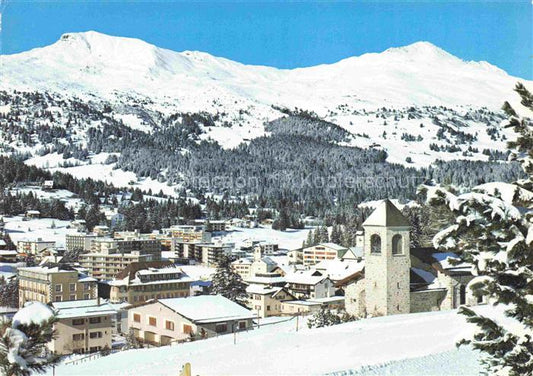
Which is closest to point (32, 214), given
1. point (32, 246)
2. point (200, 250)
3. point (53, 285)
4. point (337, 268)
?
point (32, 246)

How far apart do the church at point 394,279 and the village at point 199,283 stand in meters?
0.05

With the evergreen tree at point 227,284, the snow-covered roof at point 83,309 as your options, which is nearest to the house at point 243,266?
the evergreen tree at point 227,284

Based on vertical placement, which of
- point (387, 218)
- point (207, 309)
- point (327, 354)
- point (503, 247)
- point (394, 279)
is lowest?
point (207, 309)

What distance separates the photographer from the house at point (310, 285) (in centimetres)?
5979

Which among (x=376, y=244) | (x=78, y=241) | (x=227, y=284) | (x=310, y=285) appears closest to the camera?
(x=376, y=244)

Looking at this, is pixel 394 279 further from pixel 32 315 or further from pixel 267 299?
pixel 32 315

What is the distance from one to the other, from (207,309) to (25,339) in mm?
31322

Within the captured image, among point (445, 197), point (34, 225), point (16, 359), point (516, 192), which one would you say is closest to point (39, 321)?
point (16, 359)

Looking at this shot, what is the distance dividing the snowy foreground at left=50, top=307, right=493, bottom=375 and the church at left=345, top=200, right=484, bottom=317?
19.1 feet

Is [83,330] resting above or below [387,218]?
below

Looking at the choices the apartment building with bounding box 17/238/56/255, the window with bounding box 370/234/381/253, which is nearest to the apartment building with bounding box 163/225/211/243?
the apartment building with bounding box 17/238/56/255

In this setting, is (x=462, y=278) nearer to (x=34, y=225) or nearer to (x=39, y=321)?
(x=39, y=321)

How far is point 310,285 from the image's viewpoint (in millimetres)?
60938

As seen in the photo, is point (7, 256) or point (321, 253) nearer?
point (7, 256)
